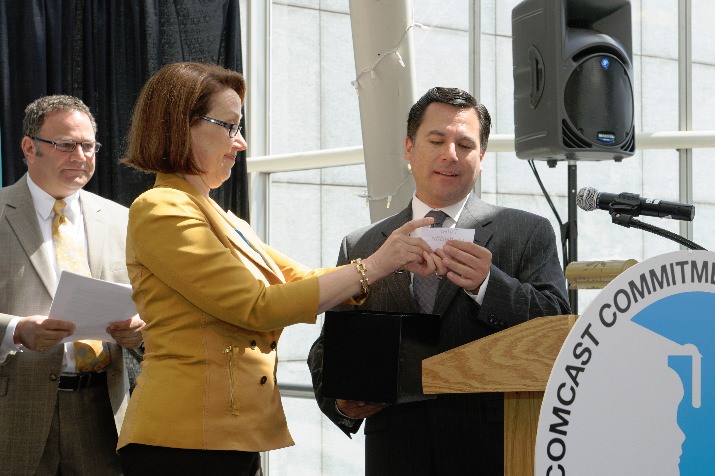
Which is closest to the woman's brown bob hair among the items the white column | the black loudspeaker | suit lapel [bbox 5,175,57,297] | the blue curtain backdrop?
suit lapel [bbox 5,175,57,297]

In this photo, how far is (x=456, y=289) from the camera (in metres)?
2.39

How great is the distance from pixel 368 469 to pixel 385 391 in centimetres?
Answer: 48

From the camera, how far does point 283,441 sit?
228 centimetres

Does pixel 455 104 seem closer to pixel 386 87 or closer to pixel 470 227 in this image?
pixel 470 227

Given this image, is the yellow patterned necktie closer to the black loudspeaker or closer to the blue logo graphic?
the black loudspeaker

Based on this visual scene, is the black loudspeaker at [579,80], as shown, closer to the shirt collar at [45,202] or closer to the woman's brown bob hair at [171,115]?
the woman's brown bob hair at [171,115]

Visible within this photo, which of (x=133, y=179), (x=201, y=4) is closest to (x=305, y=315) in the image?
(x=133, y=179)

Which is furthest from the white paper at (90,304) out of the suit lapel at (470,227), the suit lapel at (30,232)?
the suit lapel at (470,227)

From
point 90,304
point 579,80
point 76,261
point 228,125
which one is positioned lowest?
point 90,304

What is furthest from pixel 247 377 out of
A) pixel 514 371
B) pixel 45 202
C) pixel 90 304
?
pixel 45 202

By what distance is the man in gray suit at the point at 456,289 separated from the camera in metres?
2.27

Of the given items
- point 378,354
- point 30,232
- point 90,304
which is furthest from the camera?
point 30,232

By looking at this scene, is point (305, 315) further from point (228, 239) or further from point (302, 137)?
point (302, 137)

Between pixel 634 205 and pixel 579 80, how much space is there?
53.7 inches
